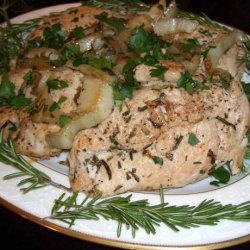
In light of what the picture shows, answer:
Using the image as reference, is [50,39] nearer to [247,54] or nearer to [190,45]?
[190,45]

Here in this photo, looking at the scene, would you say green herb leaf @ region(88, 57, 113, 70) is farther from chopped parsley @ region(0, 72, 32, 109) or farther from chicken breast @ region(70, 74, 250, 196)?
chopped parsley @ region(0, 72, 32, 109)

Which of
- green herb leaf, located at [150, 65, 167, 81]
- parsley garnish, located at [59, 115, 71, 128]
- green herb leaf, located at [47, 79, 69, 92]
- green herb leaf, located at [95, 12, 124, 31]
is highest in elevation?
green herb leaf, located at [95, 12, 124, 31]

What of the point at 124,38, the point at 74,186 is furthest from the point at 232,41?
the point at 74,186

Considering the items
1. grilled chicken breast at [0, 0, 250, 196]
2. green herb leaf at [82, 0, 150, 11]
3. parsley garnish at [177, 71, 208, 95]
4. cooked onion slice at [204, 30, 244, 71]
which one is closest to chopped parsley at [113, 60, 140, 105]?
grilled chicken breast at [0, 0, 250, 196]

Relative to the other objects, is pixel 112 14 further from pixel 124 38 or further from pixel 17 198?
pixel 17 198

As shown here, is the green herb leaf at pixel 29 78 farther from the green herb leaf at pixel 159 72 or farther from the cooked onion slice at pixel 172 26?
the cooked onion slice at pixel 172 26

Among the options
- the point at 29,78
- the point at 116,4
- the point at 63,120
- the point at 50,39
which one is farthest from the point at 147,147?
the point at 116,4

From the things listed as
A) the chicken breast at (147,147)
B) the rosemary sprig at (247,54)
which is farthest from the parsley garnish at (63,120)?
the rosemary sprig at (247,54)
